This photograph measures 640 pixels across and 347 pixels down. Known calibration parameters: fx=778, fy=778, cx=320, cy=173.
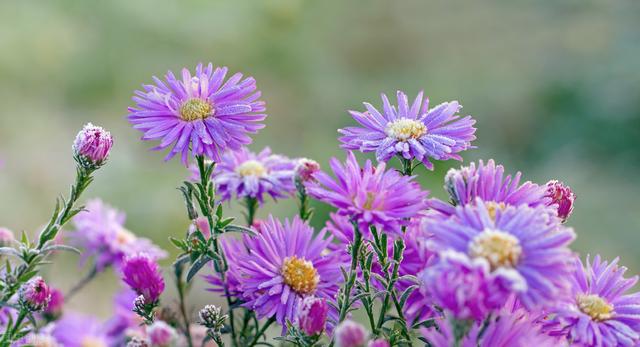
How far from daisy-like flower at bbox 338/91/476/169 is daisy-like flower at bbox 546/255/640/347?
130 millimetres

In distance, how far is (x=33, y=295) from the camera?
1.93ft

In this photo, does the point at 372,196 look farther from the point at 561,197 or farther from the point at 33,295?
the point at 33,295

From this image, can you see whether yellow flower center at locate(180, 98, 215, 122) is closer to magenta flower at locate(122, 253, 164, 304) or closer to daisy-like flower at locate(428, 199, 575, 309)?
magenta flower at locate(122, 253, 164, 304)

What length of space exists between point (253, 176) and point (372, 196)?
0.62ft

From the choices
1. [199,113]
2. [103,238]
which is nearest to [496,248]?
[199,113]

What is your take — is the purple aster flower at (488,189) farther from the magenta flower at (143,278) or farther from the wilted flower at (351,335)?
the magenta flower at (143,278)

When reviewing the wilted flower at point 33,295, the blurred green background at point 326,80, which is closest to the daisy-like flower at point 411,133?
the wilted flower at point 33,295

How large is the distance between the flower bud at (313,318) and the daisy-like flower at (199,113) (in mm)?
135

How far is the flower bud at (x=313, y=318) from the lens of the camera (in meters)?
0.51

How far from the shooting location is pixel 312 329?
0.51 meters

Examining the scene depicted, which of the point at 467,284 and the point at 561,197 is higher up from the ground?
the point at 561,197

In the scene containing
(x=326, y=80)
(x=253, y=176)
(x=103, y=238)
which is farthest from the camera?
(x=326, y=80)

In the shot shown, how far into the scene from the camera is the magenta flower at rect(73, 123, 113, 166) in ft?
1.95

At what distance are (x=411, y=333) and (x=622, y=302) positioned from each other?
0.51 ft
